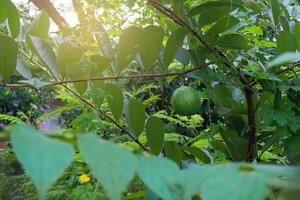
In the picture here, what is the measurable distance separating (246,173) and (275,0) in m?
0.69

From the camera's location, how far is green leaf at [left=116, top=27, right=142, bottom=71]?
0.80 meters

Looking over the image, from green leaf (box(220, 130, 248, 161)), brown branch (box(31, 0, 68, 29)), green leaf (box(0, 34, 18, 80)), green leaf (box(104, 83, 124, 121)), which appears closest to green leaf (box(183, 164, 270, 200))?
green leaf (box(0, 34, 18, 80))

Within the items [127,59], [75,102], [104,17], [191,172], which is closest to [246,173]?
[191,172]

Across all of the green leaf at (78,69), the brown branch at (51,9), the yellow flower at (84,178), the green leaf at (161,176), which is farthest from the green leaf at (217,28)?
the brown branch at (51,9)

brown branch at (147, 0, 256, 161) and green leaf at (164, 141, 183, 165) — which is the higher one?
brown branch at (147, 0, 256, 161)

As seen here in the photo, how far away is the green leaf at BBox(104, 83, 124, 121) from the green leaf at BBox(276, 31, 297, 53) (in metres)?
0.33

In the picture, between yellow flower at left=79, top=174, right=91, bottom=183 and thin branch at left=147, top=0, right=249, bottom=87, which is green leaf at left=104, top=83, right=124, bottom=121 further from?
yellow flower at left=79, top=174, right=91, bottom=183

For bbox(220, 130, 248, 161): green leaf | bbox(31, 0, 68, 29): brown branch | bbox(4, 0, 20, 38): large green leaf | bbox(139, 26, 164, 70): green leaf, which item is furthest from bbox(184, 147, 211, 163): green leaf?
bbox(31, 0, 68, 29): brown branch

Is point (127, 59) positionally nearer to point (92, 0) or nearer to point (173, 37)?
point (173, 37)

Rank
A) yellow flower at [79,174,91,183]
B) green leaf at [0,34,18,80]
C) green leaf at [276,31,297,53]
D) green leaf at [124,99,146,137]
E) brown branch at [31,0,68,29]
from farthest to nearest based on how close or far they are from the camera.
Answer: brown branch at [31,0,68,29] → yellow flower at [79,174,91,183] → green leaf at [124,99,146,137] → green leaf at [276,31,297,53] → green leaf at [0,34,18,80]

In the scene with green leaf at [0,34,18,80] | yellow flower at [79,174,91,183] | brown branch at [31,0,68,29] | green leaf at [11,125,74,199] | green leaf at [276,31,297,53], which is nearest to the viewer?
green leaf at [11,125,74,199]

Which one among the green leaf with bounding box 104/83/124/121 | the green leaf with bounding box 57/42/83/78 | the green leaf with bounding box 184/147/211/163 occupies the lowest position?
the green leaf with bounding box 184/147/211/163

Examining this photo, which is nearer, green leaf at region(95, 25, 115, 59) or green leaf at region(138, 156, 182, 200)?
green leaf at region(138, 156, 182, 200)

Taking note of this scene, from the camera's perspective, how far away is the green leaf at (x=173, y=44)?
821mm
